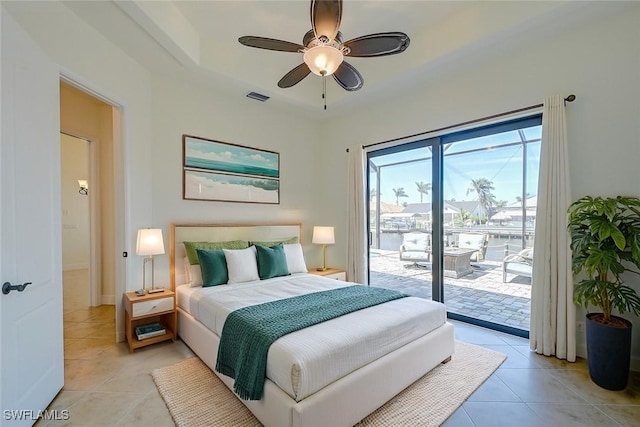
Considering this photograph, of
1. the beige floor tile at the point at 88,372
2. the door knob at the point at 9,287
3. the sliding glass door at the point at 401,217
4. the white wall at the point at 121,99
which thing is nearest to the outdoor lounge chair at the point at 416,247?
the sliding glass door at the point at 401,217

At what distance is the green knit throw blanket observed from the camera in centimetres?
173

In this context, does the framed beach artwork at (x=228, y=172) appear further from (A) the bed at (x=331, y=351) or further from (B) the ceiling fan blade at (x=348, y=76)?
(B) the ceiling fan blade at (x=348, y=76)

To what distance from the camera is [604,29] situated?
2459 mm

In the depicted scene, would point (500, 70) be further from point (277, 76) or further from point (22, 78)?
point (22, 78)

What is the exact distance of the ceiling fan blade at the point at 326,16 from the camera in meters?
1.81

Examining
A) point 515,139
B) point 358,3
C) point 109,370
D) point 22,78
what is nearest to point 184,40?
point 22,78

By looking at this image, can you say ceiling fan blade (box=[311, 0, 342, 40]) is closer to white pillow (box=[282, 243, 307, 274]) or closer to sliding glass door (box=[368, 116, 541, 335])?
sliding glass door (box=[368, 116, 541, 335])

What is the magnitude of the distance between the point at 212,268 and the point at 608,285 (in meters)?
3.50

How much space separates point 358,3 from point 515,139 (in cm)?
220

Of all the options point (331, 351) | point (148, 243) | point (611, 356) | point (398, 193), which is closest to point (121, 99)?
point (148, 243)

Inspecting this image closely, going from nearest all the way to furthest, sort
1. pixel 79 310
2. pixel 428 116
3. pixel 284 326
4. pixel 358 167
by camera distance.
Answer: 1. pixel 284 326
2. pixel 428 116
3. pixel 79 310
4. pixel 358 167

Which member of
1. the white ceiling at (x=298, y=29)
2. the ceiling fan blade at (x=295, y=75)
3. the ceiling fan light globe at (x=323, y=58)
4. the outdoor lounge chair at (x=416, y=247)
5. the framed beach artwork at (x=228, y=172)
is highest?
the white ceiling at (x=298, y=29)

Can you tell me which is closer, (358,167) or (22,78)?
(22,78)

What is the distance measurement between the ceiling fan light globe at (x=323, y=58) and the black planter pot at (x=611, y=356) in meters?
2.85
